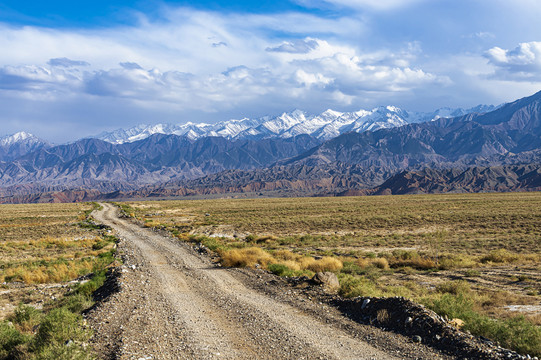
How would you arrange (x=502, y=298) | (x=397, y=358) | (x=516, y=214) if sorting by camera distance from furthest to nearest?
1. (x=516, y=214)
2. (x=502, y=298)
3. (x=397, y=358)

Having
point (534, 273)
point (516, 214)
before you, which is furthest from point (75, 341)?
point (516, 214)

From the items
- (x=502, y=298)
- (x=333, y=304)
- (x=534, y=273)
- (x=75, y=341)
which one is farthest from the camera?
(x=534, y=273)

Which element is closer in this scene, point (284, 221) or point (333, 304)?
point (333, 304)

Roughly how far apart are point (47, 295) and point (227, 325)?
990 cm

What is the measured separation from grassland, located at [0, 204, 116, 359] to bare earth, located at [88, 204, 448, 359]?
102 centimetres

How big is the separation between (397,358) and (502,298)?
337 inches

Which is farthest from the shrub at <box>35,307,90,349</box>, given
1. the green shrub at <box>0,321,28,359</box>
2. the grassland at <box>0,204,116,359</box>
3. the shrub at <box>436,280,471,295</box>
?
the shrub at <box>436,280,471,295</box>

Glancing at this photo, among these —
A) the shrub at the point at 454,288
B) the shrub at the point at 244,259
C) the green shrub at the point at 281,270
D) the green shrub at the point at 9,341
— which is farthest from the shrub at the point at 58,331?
the shrub at the point at 454,288

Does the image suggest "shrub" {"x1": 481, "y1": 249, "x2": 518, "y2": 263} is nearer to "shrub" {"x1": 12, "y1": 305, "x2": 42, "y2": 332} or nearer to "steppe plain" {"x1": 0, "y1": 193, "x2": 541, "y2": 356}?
"steppe plain" {"x1": 0, "y1": 193, "x2": 541, "y2": 356}

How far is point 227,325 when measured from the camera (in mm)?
10664

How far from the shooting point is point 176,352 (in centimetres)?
874

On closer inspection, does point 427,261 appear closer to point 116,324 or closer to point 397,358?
point 397,358

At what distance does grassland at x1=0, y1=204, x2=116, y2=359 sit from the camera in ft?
28.2

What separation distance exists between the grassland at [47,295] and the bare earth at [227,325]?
1.02 meters
